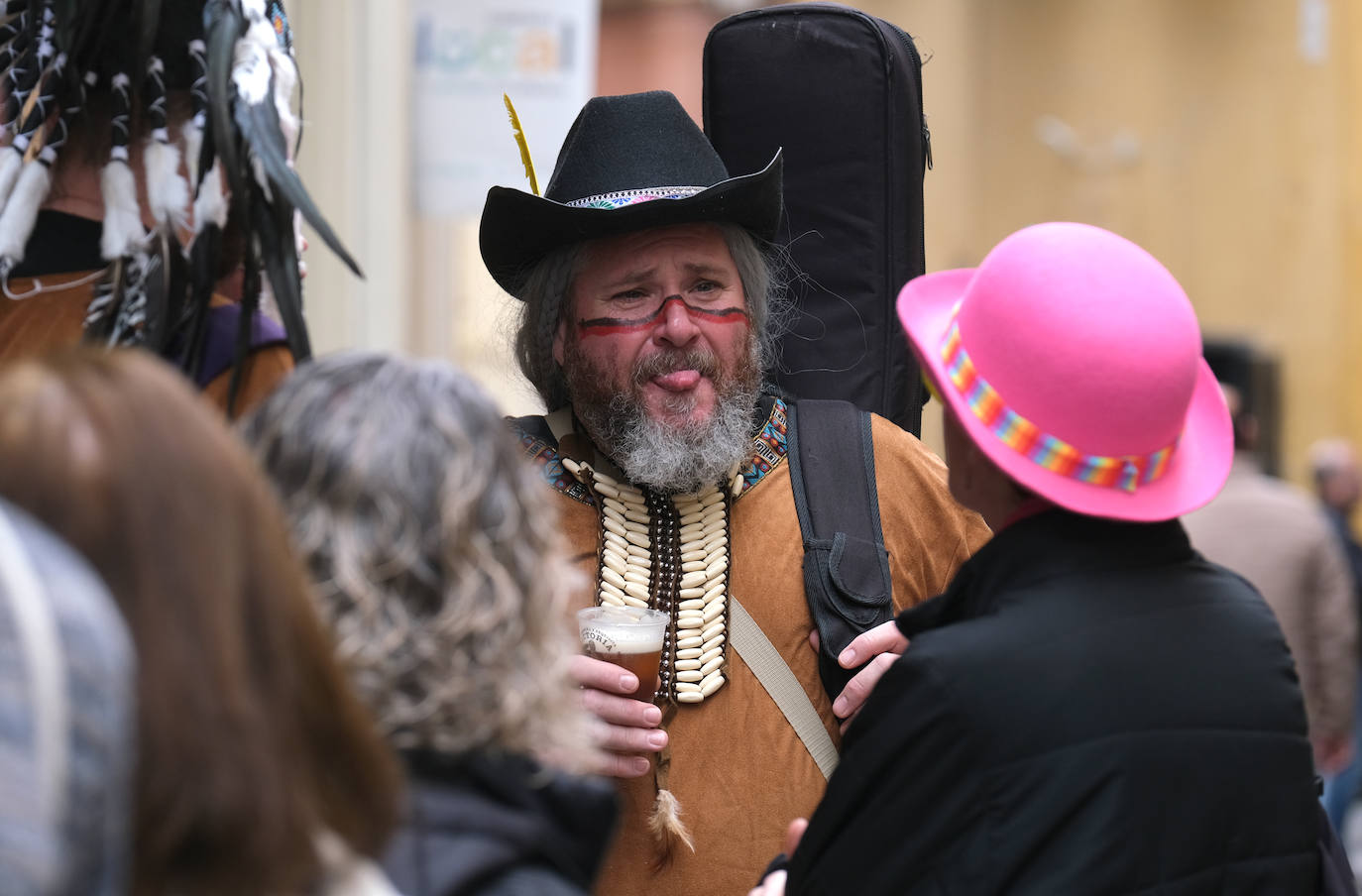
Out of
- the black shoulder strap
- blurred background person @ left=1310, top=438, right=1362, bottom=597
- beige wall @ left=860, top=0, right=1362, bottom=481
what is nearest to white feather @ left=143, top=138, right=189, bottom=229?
the black shoulder strap

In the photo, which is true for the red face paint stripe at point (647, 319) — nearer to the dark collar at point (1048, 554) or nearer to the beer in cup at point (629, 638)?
the beer in cup at point (629, 638)

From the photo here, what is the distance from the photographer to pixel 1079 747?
1.66m

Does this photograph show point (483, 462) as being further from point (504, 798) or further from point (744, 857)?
point (744, 857)

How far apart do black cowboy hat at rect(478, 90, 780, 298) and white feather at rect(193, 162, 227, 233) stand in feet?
2.46

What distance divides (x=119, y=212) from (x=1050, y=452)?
124cm

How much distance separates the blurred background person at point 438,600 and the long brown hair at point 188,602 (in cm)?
15

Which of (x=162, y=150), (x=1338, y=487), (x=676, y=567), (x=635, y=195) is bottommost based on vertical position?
(x=1338, y=487)

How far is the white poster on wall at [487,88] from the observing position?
5.38 metres

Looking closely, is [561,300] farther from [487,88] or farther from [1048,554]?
[487,88]

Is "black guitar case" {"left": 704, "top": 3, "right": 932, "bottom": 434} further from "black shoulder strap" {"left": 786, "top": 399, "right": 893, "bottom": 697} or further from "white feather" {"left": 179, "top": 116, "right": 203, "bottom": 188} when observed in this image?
"white feather" {"left": 179, "top": 116, "right": 203, "bottom": 188}

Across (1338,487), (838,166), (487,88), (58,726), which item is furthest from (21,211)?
(1338,487)

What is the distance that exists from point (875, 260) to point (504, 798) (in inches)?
70.7

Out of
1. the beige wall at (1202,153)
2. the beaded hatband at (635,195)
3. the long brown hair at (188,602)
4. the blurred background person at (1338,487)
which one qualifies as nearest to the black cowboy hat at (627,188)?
the beaded hatband at (635,195)

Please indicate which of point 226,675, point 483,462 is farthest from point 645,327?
point 226,675
